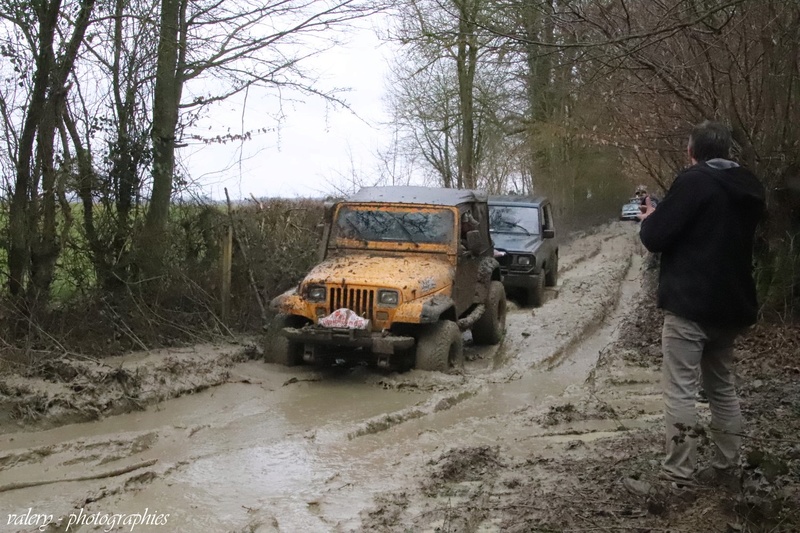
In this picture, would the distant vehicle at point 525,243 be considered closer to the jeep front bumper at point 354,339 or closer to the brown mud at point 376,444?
the brown mud at point 376,444

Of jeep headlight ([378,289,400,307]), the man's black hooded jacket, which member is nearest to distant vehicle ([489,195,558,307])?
jeep headlight ([378,289,400,307])

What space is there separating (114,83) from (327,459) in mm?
5865

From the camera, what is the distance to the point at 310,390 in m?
7.63

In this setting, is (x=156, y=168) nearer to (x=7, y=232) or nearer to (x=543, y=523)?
(x=7, y=232)

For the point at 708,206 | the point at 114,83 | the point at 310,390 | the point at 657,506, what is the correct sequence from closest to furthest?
1. the point at 657,506
2. the point at 708,206
3. the point at 310,390
4. the point at 114,83

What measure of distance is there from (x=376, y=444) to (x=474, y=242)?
12.1ft

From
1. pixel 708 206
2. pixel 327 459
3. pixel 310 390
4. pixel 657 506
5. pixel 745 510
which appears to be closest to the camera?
pixel 745 510

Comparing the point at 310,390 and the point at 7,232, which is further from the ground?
the point at 7,232

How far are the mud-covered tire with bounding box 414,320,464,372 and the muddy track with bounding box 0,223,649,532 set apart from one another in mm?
137

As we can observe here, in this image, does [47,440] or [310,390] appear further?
[310,390]

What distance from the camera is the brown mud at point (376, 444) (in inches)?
164

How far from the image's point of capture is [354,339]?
7723 mm

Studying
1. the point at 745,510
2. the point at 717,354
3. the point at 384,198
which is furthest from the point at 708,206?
the point at 384,198

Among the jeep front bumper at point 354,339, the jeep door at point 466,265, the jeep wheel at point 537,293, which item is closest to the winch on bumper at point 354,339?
the jeep front bumper at point 354,339
